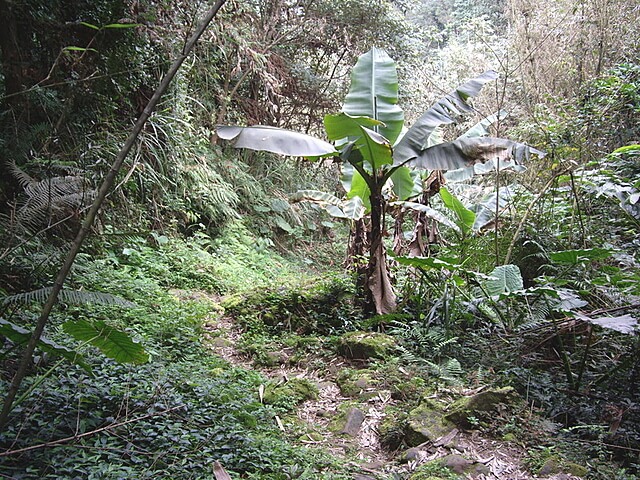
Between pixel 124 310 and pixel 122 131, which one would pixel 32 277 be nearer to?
pixel 124 310

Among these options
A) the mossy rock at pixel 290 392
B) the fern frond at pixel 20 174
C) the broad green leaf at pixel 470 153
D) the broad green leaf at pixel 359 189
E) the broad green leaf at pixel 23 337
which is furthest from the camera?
the broad green leaf at pixel 359 189

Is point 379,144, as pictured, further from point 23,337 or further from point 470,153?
point 23,337

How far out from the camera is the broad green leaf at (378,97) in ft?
17.9

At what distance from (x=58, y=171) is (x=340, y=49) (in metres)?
9.15

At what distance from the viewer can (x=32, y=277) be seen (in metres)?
3.37

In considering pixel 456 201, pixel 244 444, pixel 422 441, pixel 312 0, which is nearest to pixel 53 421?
pixel 244 444

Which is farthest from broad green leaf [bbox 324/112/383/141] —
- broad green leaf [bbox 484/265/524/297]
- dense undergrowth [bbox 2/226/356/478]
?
dense undergrowth [bbox 2/226/356/478]

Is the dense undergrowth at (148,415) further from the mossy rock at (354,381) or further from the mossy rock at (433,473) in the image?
the mossy rock at (354,381)

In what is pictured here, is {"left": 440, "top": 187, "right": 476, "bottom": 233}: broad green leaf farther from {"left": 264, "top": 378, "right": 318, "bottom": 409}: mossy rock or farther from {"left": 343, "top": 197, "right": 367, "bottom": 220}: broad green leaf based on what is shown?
{"left": 264, "top": 378, "right": 318, "bottom": 409}: mossy rock

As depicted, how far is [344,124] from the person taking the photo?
471cm

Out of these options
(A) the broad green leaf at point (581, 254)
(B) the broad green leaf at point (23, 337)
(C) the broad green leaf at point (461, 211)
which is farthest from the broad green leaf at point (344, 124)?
(B) the broad green leaf at point (23, 337)

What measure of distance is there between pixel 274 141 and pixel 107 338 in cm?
308

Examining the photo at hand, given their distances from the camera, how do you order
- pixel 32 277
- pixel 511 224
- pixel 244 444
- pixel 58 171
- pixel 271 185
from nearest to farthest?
pixel 244 444 < pixel 32 277 < pixel 58 171 < pixel 511 224 < pixel 271 185

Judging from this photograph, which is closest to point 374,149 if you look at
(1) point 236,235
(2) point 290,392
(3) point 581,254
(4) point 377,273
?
(4) point 377,273
